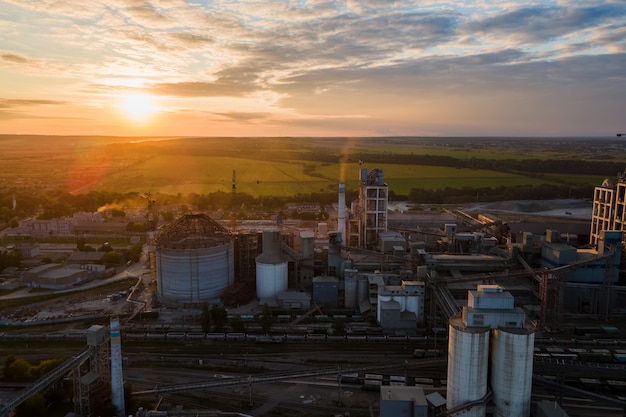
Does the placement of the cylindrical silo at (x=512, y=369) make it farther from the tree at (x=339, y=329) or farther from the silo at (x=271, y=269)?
the silo at (x=271, y=269)

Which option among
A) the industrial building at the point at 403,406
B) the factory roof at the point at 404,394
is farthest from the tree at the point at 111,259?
the industrial building at the point at 403,406

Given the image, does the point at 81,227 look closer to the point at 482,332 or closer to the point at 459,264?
the point at 459,264

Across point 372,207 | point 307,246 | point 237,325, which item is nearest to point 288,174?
point 372,207

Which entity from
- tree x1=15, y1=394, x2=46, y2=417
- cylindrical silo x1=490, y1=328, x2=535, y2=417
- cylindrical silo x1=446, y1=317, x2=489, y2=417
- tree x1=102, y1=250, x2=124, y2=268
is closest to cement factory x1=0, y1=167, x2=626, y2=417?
cylindrical silo x1=446, y1=317, x2=489, y2=417

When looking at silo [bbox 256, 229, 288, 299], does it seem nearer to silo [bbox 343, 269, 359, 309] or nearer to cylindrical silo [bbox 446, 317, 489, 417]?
silo [bbox 343, 269, 359, 309]

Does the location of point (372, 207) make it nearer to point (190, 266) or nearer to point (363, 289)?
point (363, 289)
